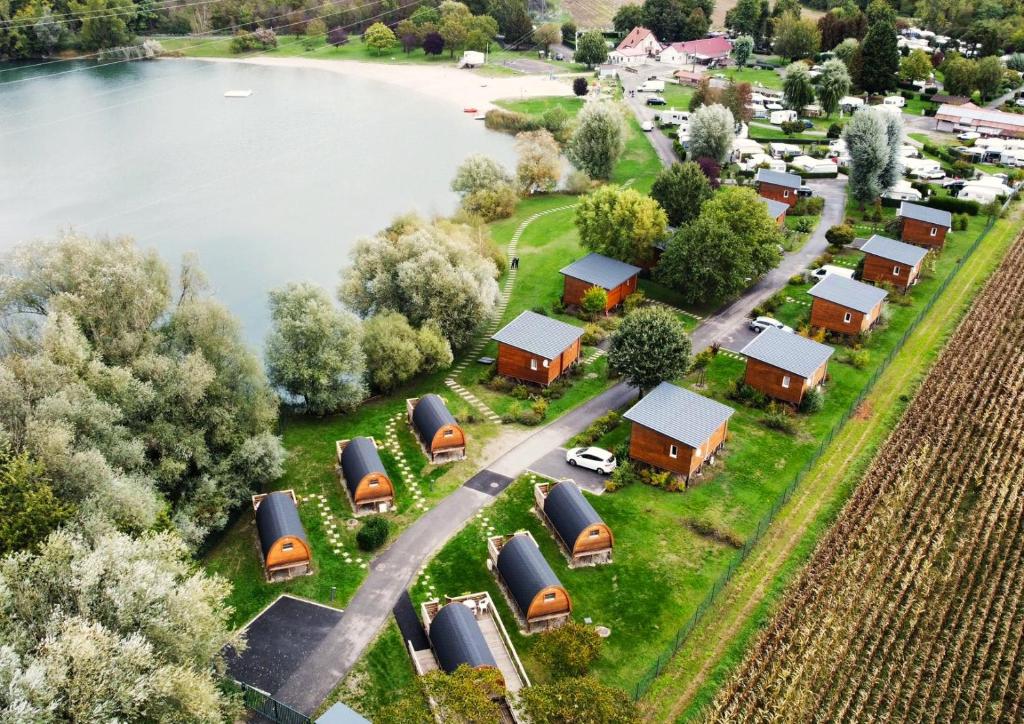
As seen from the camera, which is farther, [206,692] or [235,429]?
[235,429]

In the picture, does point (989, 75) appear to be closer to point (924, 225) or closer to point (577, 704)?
point (924, 225)

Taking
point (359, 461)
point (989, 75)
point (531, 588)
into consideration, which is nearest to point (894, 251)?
point (531, 588)

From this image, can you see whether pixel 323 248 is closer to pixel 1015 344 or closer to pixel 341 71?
pixel 1015 344

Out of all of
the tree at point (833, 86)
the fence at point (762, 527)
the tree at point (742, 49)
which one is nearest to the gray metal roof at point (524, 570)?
the fence at point (762, 527)

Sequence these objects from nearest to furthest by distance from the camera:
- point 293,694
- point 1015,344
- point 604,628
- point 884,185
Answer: point 293,694
point 604,628
point 1015,344
point 884,185

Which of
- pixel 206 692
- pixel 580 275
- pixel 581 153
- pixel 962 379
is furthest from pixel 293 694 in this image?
pixel 581 153

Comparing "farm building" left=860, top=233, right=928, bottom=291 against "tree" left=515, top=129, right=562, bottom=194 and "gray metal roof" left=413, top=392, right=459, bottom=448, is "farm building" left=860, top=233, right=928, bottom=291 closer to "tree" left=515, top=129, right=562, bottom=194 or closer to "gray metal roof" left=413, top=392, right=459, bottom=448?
"tree" left=515, top=129, right=562, bottom=194
